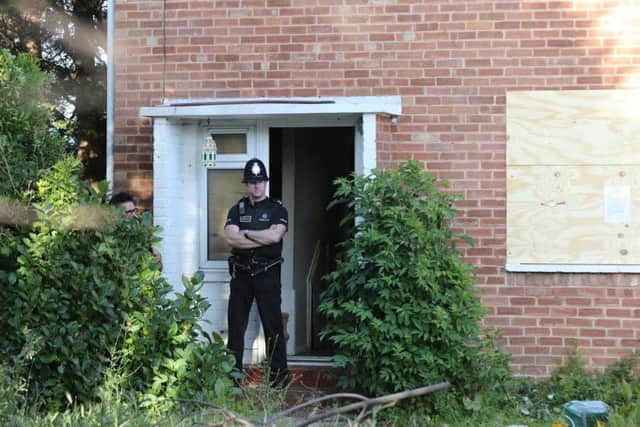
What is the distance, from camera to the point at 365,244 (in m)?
7.20

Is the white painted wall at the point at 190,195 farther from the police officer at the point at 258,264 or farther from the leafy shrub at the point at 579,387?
the leafy shrub at the point at 579,387

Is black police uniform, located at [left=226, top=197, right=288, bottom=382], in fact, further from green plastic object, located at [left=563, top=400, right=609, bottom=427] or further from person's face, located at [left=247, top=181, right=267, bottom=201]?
green plastic object, located at [left=563, top=400, right=609, bottom=427]

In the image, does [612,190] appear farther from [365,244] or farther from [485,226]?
[365,244]

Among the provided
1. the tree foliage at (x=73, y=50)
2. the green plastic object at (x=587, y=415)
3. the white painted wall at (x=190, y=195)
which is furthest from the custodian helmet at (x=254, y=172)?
the tree foliage at (x=73, y=50)

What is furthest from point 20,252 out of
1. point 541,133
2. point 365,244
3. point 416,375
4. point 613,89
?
point 613,89

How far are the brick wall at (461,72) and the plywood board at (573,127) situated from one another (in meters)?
0.10

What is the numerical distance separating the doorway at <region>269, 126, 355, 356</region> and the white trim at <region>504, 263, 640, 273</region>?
1.95 m

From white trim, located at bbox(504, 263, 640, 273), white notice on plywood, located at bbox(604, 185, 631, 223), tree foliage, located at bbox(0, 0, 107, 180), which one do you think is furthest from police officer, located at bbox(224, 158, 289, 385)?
tree foliage, located at bbox(0, 0, 107, 180)

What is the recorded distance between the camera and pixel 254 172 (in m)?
7.73

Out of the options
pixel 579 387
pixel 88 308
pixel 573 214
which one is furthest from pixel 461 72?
pixel 88 308

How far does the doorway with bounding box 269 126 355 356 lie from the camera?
9.30 metres

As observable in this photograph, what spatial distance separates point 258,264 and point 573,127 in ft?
9.79

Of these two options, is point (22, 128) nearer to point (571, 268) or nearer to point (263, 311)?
point (263, 311)

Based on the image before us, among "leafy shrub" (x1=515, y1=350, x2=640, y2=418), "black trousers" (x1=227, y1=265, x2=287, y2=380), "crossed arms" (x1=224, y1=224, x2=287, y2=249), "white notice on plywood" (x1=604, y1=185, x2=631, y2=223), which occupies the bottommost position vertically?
"leafy shrub" (x1=515, y1=350, x2=640, y2=418)
